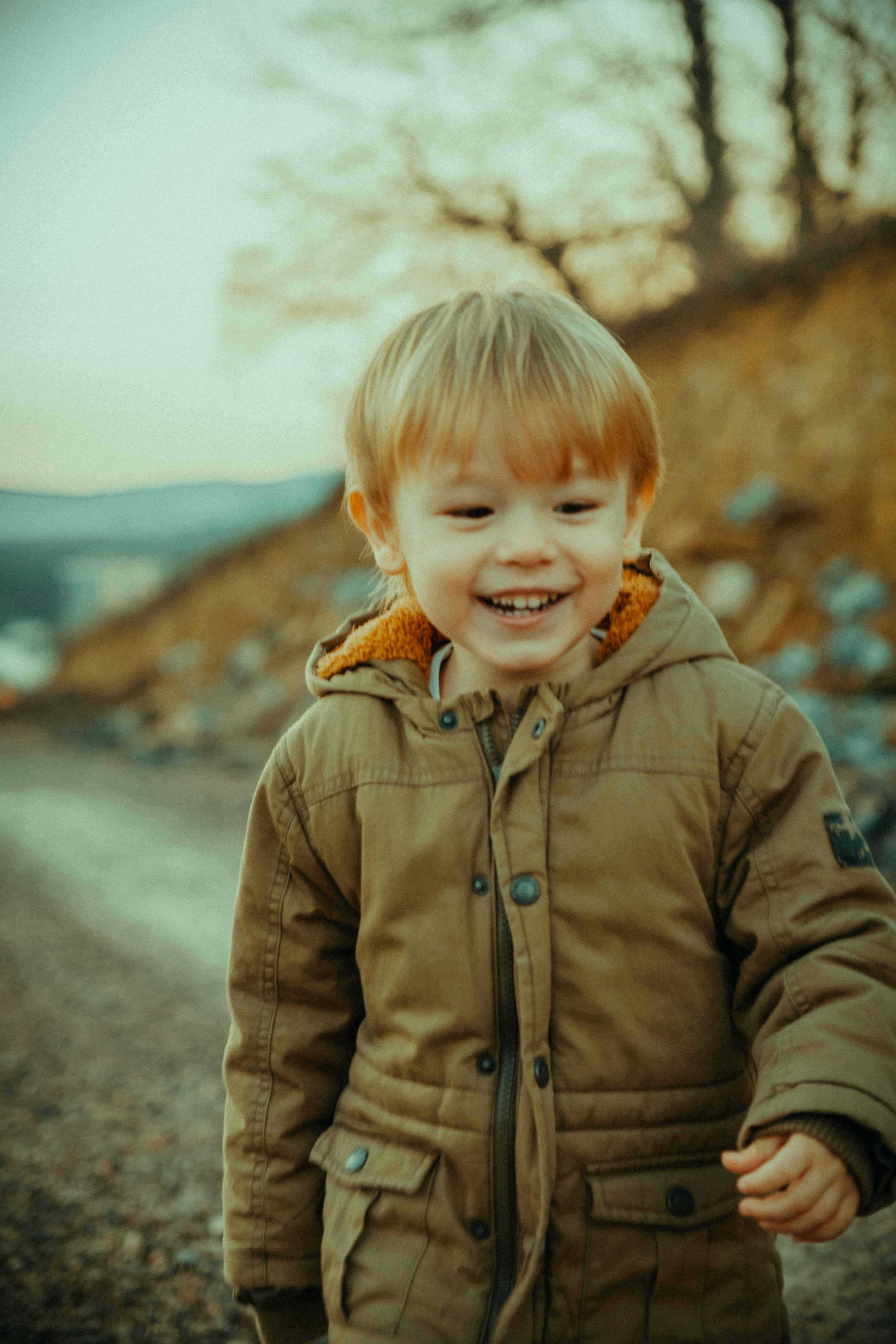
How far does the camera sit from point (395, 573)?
5.62 feet

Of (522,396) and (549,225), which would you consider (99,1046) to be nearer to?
(522,396)

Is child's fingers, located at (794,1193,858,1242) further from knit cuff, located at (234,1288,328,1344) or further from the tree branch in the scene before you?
the tree branch

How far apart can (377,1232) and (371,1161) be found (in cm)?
10

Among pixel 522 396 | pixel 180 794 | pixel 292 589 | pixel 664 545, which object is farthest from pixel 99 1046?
pixel 292 589

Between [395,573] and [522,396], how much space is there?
0.41 meters

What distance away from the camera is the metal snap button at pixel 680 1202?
1372 mm

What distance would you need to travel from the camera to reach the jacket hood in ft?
4.89

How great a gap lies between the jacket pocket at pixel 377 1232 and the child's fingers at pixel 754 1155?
429mm

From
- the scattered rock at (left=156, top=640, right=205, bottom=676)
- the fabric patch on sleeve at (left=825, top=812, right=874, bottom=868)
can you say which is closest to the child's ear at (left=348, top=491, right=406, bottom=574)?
the fabric patch on sleeve at (left=825, top=812, right=874, bottom=868)

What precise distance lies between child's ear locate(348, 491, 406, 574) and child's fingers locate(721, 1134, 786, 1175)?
0.99m

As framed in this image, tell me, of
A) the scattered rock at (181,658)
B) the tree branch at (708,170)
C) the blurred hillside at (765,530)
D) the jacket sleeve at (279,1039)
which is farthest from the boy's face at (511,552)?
the scattered rock at (181,658)

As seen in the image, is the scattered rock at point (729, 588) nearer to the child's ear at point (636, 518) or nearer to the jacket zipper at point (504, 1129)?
the child's ear at point (636, 518)

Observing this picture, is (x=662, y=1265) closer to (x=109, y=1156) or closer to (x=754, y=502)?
(x=109, y=1156)

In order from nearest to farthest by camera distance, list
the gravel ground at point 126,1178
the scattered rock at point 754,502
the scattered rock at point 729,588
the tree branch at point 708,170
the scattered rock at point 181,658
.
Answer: the gravel ground at point 126,1178
the scattered rock at point 729,588
the scattered rock at point 754,502
the tree branch at point 708,170
the scattered rock at point 181,658
